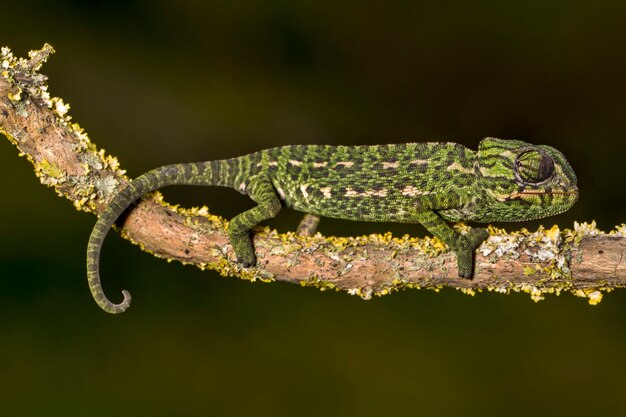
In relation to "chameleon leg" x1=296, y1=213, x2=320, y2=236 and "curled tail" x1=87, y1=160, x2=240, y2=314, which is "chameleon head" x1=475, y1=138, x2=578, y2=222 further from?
"curled tail" x1=87, y1=160, x2=240, y2=314

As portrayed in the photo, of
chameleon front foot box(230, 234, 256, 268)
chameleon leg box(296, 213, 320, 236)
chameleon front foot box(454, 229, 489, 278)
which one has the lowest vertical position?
chameleon front foot box(230, 234, 256, 268)

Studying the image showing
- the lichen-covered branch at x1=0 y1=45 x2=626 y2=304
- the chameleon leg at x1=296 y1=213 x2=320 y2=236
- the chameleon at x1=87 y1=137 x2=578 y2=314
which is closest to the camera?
the lichen-covered branch at x1=0 y1=45 x2=626 y2=304

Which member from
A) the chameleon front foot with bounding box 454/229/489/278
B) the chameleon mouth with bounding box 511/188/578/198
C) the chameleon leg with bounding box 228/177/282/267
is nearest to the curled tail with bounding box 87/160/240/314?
the chameleon leg with bounding box 228/177/282/267

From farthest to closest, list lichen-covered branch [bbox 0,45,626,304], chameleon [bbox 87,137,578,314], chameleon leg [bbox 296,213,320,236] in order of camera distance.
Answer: chameleon leg [bbox 296,213,320,236] < chameleon [bbox 87,137,578,314] < lichen-covered branch [bbox 0,45,626,304]

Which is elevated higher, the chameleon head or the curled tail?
the chameleon head

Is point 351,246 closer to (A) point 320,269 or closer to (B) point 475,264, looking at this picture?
(A) point 320,269

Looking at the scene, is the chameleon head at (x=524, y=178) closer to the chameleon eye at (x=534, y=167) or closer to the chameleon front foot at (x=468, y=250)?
the chameleon eye at (x=534, y=167)

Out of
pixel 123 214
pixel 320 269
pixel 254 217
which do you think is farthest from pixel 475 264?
pixel 123 214

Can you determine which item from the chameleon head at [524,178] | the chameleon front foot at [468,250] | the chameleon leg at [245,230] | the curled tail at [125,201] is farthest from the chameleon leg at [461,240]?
the curled tail at [125,201]

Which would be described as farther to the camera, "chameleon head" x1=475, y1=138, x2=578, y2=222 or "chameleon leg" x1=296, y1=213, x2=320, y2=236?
"chameleon leg" x1=296, y1=213, x2=320, y2=236
